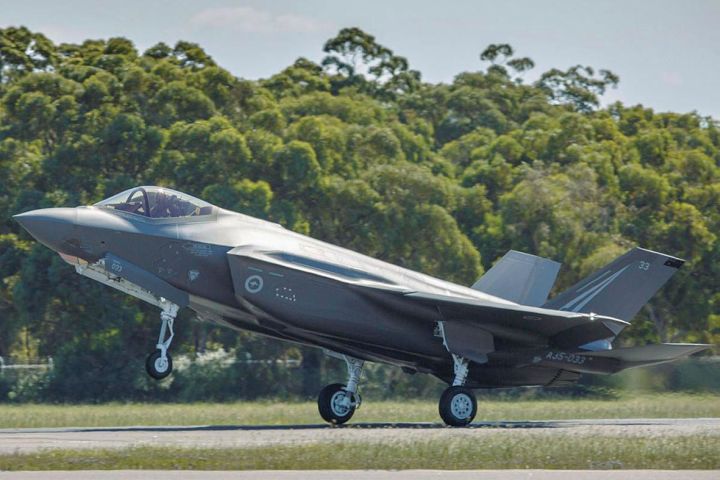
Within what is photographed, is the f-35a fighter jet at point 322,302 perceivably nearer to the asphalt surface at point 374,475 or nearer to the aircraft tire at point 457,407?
the aircraft tire at point 457,407

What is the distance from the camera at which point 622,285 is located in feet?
71.3

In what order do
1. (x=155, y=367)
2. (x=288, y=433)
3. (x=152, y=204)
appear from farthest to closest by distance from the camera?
1. (x=152, y=204)
2. (x=155, y=367)
3. (x=288, y=433)

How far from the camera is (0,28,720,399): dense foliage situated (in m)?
34.1

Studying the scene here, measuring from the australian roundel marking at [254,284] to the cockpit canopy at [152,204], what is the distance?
5.81 ft

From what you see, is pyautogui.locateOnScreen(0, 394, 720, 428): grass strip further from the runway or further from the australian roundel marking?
the australian roundel marking

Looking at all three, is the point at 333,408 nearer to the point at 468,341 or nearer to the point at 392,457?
the point at 468,341

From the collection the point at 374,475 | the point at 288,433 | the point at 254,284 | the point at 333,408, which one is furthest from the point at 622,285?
the point at 374,475

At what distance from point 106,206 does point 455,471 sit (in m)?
9.24

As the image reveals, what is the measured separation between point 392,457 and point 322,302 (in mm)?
5886

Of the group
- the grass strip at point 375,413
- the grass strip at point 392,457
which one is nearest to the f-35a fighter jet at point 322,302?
the grass strip at point 375,413

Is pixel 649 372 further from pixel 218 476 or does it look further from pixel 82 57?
pixel 82 57

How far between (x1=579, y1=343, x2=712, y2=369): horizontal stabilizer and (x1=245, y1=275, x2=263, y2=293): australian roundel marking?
6142mm

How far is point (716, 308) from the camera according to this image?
37.2m

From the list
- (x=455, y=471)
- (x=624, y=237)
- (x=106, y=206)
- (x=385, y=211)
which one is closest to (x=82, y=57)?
(x=385, y=211)
